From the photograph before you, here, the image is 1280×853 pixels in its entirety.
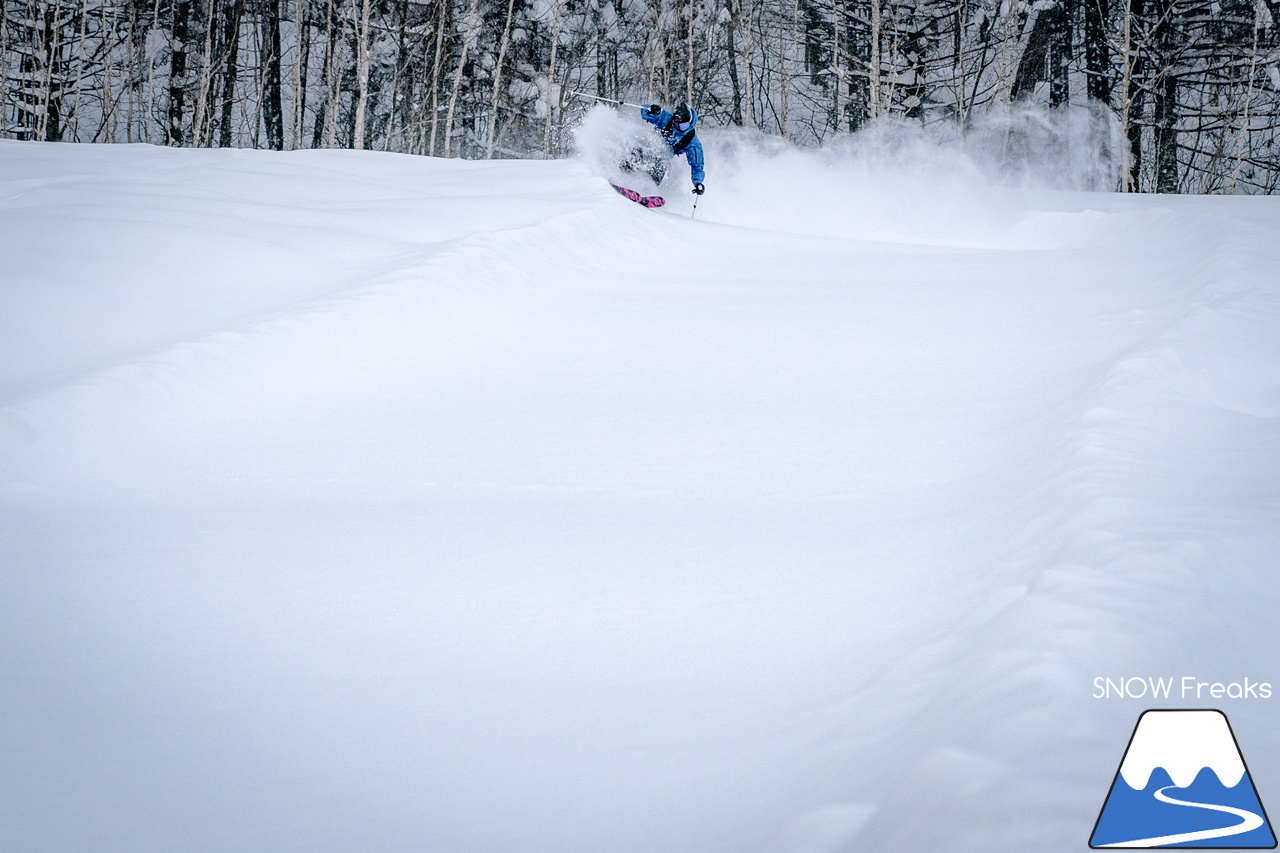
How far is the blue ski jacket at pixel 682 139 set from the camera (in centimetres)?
987

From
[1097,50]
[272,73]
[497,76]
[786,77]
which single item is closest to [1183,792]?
[497,76]

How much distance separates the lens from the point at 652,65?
22.3 m

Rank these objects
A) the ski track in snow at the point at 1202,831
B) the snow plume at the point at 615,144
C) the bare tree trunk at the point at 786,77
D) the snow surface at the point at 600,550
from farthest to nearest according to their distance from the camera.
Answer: the bare tree trunk at the point at 786,77, the snow plume at the point at 615,144, the snow surface at the point at 600,550, the ski track in snow at the point at 1202,831

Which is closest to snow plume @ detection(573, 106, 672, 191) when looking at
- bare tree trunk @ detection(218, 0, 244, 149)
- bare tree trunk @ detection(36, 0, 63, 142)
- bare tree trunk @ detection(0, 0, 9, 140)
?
bare tree trunk @ detection(36, 0, 63, 142)

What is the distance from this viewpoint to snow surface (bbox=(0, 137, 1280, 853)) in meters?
1.53

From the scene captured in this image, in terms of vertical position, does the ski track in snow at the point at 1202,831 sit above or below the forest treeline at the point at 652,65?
below

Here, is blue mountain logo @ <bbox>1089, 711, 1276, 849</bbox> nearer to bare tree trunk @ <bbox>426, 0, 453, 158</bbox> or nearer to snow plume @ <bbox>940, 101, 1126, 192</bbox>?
snow plume @ <bbox>940, 101, 1126, 192</bbox>

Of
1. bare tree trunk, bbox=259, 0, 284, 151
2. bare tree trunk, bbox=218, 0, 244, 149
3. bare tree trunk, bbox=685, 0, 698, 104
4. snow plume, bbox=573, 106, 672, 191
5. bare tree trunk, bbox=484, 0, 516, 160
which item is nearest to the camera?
snow plume, bbox=573, 106, 672, 191

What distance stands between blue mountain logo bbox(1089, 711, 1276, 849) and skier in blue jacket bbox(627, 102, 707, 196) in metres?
8.94

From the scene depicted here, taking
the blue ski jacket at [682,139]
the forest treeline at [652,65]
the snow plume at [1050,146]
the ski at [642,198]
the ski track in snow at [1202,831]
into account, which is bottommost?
the ski track in snow at [1202,831]

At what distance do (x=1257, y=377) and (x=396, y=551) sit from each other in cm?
316

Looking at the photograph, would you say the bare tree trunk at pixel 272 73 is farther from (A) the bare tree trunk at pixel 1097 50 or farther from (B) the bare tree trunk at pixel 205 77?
(A) the bare tree trunk at pixel 1097 50

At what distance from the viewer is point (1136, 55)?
18031 mm

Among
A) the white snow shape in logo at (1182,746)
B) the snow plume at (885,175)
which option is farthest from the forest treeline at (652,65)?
the white snow shape in logo at (1182,746)
